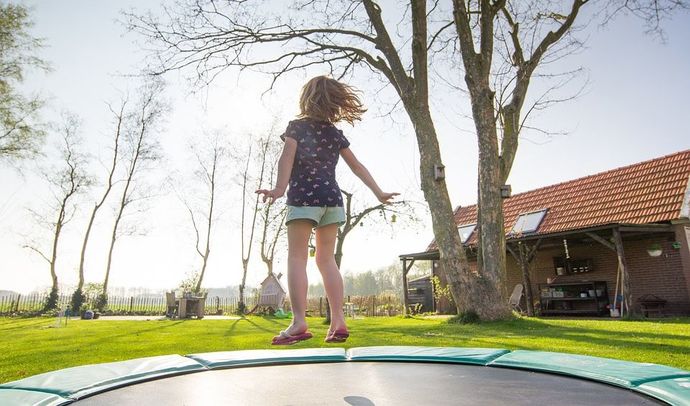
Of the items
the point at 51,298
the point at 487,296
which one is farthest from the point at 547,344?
the point at 51,298

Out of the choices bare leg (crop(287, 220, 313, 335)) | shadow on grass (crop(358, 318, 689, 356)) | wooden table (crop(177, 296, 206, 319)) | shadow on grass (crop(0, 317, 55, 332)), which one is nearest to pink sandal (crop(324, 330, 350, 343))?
bare leg (crop(287, 220, 313, 335))

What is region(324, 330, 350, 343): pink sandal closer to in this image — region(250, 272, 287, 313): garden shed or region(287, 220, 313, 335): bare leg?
region(287, 220, 313, 335): bare leg

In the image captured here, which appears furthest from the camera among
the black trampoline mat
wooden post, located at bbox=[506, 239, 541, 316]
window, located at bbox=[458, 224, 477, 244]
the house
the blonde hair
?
window, located at bbox=[458, 224, 477, 244]

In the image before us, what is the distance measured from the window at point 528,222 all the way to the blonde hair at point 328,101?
9961mm

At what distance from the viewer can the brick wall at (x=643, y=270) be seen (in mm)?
8570

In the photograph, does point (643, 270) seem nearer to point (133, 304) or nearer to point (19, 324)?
point (19, 324)

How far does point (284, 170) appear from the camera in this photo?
183 centimetres

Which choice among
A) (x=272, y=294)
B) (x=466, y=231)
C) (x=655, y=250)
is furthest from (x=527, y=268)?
(x=272, y=294)

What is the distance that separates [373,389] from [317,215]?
747 millimetres

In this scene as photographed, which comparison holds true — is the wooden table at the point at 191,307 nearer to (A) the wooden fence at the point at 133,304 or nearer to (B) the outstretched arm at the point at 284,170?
(A) the wooden fence at the point at 133,304

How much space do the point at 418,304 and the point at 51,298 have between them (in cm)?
1225

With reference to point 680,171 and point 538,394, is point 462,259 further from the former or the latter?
point 680,171

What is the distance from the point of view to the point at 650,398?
129 centimetres

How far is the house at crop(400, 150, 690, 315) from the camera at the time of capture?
336 inches
